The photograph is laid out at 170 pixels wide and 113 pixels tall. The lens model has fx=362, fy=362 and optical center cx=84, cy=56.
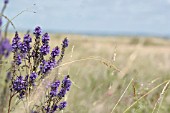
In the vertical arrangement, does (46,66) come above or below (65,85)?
above

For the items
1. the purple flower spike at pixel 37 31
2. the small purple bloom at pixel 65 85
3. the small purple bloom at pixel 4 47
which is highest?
the purple flower spike at pixel 37 31

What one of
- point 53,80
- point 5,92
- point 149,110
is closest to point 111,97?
point 149,110

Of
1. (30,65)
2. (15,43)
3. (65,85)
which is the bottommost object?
(65,85)

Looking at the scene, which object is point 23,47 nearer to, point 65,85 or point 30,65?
point 30,65

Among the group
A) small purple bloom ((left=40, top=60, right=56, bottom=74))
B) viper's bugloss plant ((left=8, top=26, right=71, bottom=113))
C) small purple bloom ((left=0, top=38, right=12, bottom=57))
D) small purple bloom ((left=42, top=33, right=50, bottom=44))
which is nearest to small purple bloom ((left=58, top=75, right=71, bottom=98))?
viper's bugloss plant ((left=8, top=26, right=71, bottom=113))

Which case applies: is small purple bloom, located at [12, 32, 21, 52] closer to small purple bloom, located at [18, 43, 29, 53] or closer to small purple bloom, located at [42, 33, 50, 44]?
small purple bloom, located at [18, 43, 29, 53]

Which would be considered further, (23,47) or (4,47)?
(4,47)

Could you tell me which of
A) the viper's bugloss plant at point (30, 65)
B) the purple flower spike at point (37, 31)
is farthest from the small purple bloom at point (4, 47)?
the purple flower spike at point (37, 31)

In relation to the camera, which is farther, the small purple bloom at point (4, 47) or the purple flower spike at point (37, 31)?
the small purple bloom at point (4, 47)

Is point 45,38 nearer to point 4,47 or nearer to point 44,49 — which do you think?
point 44,49

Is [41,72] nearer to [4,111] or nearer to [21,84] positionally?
[21,84]

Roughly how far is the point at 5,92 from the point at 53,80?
100cm

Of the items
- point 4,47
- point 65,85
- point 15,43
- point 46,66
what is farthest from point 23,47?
point 4,47

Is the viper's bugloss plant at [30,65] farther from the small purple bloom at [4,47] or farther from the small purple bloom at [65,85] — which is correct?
the small purple bloom at [4,47]
